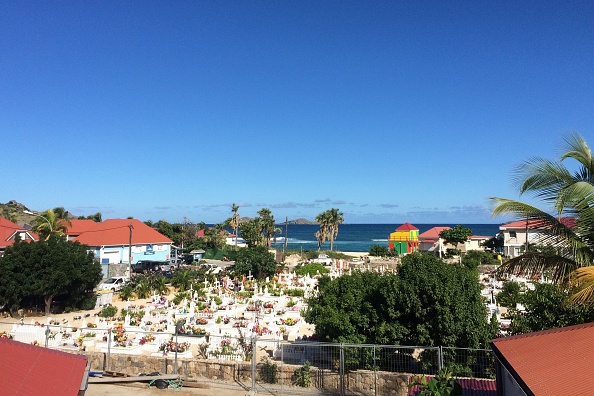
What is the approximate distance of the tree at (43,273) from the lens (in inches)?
863

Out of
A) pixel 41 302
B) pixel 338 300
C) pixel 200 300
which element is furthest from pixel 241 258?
pixel 338 300

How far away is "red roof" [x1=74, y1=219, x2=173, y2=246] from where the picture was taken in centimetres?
4400

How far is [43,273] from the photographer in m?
22.7

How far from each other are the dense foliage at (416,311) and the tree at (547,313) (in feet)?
2.90

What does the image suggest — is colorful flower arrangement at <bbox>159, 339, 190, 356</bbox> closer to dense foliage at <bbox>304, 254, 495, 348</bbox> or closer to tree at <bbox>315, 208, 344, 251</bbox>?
dense foliage at <bbox>304, 254, 495, 348</bbox>

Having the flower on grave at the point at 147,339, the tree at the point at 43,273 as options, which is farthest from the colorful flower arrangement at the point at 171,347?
the tree at the point at 43,273

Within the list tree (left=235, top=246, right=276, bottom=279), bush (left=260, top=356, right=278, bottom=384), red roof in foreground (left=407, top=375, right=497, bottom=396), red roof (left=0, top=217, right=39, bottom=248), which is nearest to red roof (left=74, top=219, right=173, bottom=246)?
red roof (left=0, top=217, right=39, bottom=248)

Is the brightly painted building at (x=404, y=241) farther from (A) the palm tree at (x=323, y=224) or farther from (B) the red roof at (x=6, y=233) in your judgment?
(B) the red roof at (x=6, y=233)

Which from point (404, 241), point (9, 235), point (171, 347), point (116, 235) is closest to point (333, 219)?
point (404, 241)

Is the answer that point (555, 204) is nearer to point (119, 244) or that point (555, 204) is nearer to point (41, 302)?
point (41, 302)

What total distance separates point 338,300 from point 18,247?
18546 mm

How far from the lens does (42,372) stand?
252 inches

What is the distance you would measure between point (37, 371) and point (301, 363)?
8596mm

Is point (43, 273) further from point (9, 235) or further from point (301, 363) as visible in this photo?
point (301, 363)
